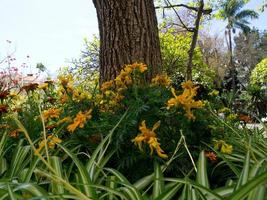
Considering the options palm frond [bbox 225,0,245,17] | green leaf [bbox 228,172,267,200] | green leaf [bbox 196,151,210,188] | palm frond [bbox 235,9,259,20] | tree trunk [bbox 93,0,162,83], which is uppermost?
tree trunk [bbox 93,0,162,83]

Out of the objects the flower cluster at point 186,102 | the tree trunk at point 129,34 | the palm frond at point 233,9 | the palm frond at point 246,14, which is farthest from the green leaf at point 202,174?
the palm frond at point 246,14

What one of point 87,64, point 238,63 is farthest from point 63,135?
point 238,63

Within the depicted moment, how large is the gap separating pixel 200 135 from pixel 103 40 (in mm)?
1338

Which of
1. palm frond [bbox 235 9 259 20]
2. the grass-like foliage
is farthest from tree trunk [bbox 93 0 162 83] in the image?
palm frond [bbox 235 9 259 20]

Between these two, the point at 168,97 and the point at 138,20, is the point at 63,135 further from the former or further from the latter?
the point at 138,20

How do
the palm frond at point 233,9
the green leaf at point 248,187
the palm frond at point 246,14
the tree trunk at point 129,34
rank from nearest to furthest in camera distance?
the green leaf at point 248,187
the tree trunk at point 129,34
the palm frond at point 233,9
the palm frond at point 246,14

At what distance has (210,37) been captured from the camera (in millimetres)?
31125

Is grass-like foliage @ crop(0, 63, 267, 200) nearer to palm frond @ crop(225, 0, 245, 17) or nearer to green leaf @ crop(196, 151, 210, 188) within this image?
green leaf @ crop(196, 151, 210, 188)

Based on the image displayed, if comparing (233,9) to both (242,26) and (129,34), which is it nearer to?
(242,26)

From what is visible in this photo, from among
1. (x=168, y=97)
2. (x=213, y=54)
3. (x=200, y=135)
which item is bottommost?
(x=213, y=54)

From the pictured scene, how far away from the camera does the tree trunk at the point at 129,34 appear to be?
2797 mm

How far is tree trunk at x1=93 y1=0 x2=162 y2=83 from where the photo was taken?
110 inches

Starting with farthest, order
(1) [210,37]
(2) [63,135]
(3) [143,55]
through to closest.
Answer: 1. (1) [210,37]
2. (3) [143,55]
3. (2) [63,135]

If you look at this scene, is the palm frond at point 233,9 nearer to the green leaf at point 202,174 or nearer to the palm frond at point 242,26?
the palm frond at point 242,26
